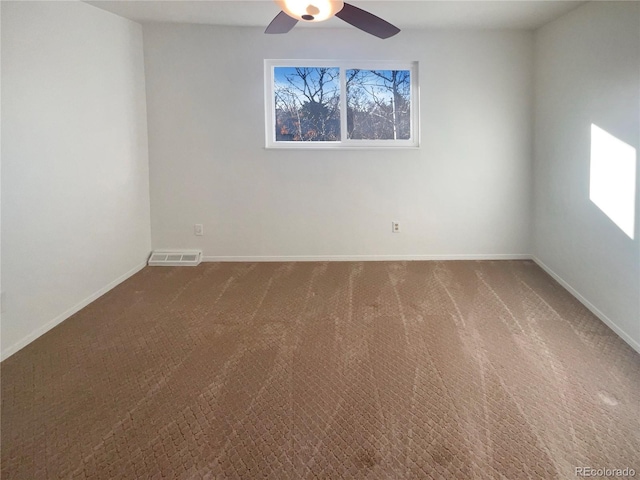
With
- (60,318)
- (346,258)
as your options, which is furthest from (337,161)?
(60,318)

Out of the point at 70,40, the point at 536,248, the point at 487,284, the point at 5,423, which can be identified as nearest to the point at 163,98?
the point at 70,40

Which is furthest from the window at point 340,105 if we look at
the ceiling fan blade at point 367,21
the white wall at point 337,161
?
the ceiling fan blade at point 367,21

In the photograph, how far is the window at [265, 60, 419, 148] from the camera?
3.97 m

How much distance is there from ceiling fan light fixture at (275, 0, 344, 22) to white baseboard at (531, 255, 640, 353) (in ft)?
8.12

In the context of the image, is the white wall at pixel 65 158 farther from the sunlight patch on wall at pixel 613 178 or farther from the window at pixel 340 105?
the sunlight patch on wall at pixel 613 178

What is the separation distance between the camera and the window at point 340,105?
3.97 meters

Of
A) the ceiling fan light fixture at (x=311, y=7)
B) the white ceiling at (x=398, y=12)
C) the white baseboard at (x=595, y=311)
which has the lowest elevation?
the white baseboard at (x=595, y=311)

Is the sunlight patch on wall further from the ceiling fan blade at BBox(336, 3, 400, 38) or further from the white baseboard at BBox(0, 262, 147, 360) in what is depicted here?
the white baseboard at BBox(0, 262, 147, 360)

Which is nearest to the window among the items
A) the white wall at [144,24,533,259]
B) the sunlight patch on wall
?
the white wall at [144,24,533,259]

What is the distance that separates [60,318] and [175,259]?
1.40 m

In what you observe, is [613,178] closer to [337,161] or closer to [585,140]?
[585,140]

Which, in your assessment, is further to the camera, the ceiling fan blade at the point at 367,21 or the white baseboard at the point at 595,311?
the white baseboard at the point at 595,311

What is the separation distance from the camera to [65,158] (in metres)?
2.73

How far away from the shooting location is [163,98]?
12.7 feet
